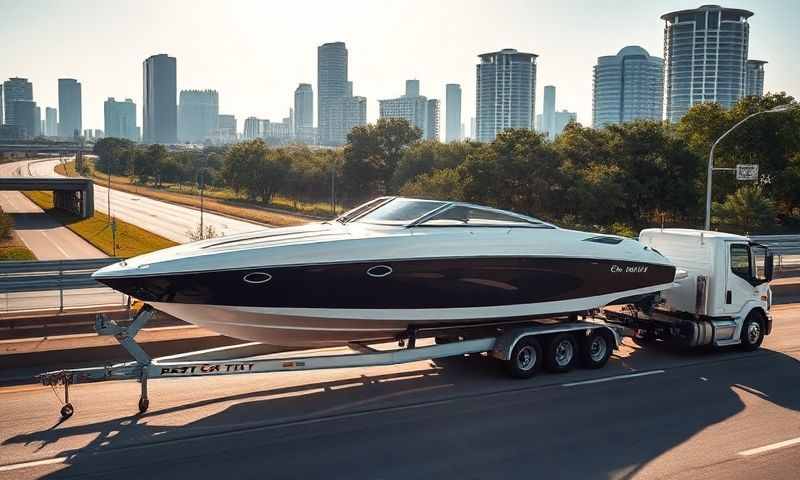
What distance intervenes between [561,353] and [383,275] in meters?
3.79

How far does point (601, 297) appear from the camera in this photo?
13609 mm

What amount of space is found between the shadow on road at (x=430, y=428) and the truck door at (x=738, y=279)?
174cm

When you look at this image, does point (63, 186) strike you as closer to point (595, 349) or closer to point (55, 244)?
point (55, 244)

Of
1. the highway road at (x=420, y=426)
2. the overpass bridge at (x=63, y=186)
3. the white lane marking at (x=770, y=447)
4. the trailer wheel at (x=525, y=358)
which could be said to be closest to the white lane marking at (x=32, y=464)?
the highway road at (x=420, y=426)

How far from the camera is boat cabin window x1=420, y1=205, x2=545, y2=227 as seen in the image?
40.4 feet

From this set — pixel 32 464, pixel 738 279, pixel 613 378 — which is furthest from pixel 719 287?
pixel 32 464

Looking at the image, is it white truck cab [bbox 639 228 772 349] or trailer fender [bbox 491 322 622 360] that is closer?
trailer fender [bbox 491 322 622 360]

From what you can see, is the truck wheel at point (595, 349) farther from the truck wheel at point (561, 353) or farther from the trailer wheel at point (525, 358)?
the trailer wheel at point (525, 358)

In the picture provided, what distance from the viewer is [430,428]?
10.0 metres

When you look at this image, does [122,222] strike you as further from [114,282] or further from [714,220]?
[114,282]

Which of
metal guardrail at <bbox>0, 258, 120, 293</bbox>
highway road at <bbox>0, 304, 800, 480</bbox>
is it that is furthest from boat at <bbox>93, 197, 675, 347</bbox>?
metal guardrail at <bbox>0, 258, 120, 293</bbox>

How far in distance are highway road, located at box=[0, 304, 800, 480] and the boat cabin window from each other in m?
2.59

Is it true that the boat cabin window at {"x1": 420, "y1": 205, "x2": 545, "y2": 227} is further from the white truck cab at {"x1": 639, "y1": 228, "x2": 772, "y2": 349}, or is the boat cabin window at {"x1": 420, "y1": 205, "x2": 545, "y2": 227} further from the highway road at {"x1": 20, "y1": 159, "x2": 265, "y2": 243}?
the highway road at {"x1": 20, "y1": 159, "x2": 265, "y2": 243}

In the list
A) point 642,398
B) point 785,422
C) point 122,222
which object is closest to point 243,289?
point 642,398
